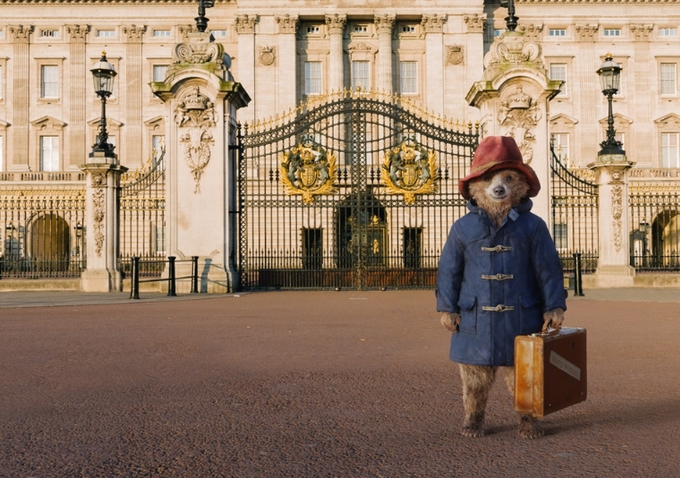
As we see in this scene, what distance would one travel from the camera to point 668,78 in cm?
4650

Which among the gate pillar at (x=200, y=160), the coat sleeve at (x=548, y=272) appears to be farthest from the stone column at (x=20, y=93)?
the coat sleeve at (x=548, y=272)

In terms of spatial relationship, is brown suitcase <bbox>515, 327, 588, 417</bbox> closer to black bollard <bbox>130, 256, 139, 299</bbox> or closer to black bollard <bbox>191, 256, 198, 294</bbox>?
black bollard <bbox>130, 256, 139, 299</bbox>

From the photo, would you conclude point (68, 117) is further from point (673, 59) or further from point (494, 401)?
point (494, 401)

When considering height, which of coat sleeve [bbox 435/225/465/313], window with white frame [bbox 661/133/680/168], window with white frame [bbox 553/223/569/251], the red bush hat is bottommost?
coat sleeve [bbox 435/225/465/313]

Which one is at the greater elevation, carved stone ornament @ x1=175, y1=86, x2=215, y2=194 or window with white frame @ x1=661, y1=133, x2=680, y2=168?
window with white frame @ x1=661, y1=133, x2=680, y2=168

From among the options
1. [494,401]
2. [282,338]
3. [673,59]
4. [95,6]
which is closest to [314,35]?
[95,6]

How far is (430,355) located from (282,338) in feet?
6.83

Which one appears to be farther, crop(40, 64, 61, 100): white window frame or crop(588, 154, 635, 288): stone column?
crop(40, 64, 61, 100): white window frame

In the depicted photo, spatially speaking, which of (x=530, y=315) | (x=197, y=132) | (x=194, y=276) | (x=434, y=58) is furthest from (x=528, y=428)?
(x=434, y=58)

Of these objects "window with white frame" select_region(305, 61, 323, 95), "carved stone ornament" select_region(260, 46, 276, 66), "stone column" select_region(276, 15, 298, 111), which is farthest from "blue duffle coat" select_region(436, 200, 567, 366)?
"carved stone ornament" select_region(260, 46, 276, 66)

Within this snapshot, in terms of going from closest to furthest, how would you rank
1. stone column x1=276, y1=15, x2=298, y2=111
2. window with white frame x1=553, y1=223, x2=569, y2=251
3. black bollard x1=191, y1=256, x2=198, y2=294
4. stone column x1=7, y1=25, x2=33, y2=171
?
black bollard x1=191, y1=256, x2=198, y2=294 < window with white frame x1=553, y1=223, x2=569, y2=251 < stone column x1=276, y1=15, x2=298, y2=111 < stone column x1=7, y1=25, x2=33, y2=171

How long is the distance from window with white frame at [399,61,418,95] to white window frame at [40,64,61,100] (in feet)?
78.9

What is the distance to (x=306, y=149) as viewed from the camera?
53.0ft

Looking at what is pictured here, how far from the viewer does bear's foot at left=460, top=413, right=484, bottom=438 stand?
4.12 m
